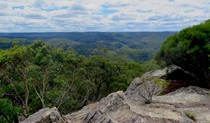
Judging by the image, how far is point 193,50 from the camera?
22.7 metres

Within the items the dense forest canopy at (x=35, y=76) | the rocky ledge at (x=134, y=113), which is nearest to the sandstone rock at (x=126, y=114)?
the rocky ledge at (x=134, y=113)

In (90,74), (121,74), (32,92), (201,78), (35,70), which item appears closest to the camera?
(201,78)

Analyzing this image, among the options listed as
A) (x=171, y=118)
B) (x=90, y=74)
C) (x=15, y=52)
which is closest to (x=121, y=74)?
(x=90, y=74)

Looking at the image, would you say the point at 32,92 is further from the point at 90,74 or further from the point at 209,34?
the point at 209,34

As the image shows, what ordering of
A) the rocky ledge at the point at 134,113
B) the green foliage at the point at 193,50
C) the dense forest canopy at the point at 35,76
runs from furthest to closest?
the dense forest canopy at the point at 35,76 < the green foliage at the point at 193,50 < the rocky ledge at the point at 134,113

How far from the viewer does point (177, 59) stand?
25.6m

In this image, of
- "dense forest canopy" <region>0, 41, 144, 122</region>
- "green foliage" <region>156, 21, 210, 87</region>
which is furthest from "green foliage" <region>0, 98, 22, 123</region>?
"green foliage" <region>156, 21, 210, 87</region>

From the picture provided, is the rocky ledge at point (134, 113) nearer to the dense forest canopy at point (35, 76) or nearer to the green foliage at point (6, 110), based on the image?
the green foliage at point (6, 110)

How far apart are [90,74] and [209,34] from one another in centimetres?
2386

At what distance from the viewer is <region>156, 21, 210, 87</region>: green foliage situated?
75.0ft

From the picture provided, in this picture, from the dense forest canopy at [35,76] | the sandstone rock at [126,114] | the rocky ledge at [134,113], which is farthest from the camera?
the dense forest canopy at [35,76]

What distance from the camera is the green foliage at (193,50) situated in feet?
75.0

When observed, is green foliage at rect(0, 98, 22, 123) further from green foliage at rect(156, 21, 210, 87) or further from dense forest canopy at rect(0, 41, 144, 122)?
green foliage at rect(156, 21, 210, 87)

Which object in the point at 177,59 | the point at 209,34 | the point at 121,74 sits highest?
the point at 209,34
